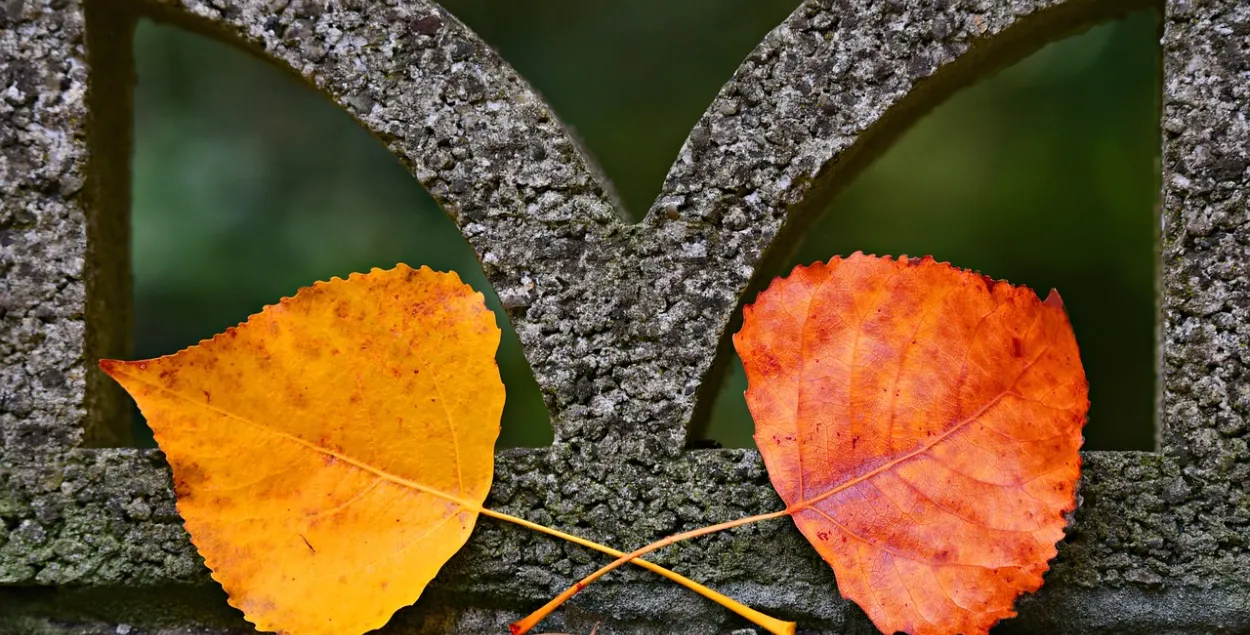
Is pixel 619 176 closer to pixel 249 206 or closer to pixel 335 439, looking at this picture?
pixel 249 206

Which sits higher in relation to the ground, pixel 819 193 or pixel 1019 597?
pixel 819 193

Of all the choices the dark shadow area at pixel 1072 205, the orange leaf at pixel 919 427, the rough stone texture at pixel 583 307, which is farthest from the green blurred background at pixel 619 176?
the orange leaf at pixel 919 427

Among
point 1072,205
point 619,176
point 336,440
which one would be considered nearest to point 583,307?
point 336,440

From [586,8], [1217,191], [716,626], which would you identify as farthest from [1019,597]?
[586,8]

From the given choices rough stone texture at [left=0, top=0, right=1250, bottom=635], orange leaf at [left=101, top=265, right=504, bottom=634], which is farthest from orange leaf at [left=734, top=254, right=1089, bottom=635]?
orange leaf at [left=101, top=265, right=504, bottom=634]

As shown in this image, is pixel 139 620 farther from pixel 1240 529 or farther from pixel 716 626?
pixel 1240 529

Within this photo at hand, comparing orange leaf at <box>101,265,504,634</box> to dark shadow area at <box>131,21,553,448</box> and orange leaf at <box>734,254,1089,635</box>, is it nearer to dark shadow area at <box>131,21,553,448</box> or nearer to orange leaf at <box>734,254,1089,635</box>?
orange leaf at <box>734,254,1089,635</box>
